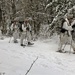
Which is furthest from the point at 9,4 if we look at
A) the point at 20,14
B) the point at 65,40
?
the point at 65,40

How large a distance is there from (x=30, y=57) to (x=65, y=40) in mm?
2692

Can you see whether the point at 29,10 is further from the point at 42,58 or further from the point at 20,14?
the point at 42,58

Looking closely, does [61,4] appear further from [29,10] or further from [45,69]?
[45,69]

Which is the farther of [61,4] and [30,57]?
[61,4]

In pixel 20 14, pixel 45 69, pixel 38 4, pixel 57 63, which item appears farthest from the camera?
pixel 20 14

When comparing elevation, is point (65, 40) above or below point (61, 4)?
below

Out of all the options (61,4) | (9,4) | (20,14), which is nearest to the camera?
(61,4)

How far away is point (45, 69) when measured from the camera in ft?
31.6

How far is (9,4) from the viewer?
30.2 meters

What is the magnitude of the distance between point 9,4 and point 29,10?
657cm

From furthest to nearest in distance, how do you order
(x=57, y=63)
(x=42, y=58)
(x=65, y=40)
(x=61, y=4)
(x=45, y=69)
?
(x=61, y=4) < (x=65, y=40) < (x=42, y=58) < (x=57, y=63) < (x=45, y=69)

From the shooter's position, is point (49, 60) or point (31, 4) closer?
point (49, 60)

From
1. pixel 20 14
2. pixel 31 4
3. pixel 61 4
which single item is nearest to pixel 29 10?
pixel 31 4

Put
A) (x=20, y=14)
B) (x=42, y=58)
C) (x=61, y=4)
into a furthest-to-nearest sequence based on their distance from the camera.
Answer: (x=20, y=14), (x=61, y=4), (x=42, y=58)
